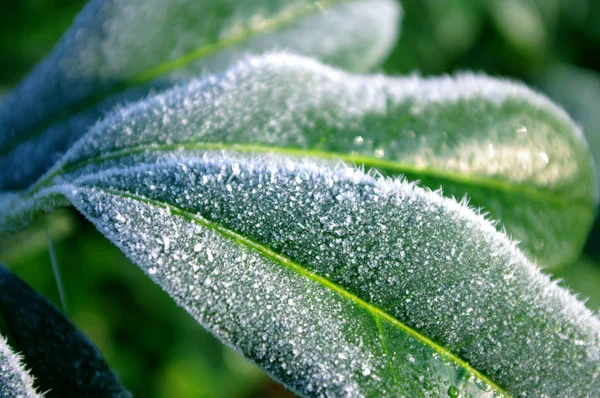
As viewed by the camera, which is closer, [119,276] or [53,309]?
[53,309]

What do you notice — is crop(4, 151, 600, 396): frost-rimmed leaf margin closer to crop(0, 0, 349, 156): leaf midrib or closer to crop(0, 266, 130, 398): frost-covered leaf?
crop(0, 266, 130, 398): frost-covered leaf

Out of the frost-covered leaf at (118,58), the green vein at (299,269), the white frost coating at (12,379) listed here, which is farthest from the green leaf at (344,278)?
the frost-covered leaf at (118,58)

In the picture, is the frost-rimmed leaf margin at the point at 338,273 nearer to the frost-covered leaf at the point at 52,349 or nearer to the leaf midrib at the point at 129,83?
the frost-covered leaf at the point at 52,349

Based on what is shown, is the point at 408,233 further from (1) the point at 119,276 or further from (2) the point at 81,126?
(1) the point at 119,276

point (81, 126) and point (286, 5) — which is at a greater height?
point (286, 5)

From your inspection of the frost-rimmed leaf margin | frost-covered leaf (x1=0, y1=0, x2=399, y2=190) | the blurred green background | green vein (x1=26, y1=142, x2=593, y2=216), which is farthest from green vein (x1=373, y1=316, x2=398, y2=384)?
the blurred green background

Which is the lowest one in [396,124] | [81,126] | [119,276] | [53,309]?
[119,276]

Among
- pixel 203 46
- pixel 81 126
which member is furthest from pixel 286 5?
pixel 81 126
